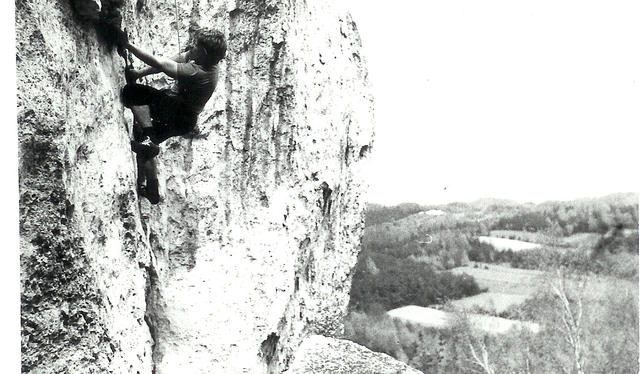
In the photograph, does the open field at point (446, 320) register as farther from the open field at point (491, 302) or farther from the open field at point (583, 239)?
the open field at point (583, 239)

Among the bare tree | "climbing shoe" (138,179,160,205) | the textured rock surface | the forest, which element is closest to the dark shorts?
"climbing shoe" (138,179,160,205)

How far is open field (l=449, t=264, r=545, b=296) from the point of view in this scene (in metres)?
21.5

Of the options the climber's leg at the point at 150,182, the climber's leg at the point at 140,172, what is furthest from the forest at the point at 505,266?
the climber's leg at the point at 140,172

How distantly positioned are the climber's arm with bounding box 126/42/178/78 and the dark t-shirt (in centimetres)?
9

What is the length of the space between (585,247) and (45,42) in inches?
792

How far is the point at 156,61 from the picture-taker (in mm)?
4898

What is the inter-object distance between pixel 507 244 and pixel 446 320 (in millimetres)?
3285

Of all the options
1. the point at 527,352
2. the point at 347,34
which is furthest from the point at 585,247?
the point at 347,34

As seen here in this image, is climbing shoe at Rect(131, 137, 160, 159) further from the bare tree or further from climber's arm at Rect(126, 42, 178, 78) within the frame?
the bare tree

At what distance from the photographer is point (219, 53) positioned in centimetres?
528

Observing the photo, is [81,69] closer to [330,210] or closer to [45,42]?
[45,42]

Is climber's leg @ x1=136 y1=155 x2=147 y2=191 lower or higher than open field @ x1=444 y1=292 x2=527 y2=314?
higher

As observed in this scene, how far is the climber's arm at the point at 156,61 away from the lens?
487cm

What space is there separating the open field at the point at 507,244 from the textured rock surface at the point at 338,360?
521 inches
